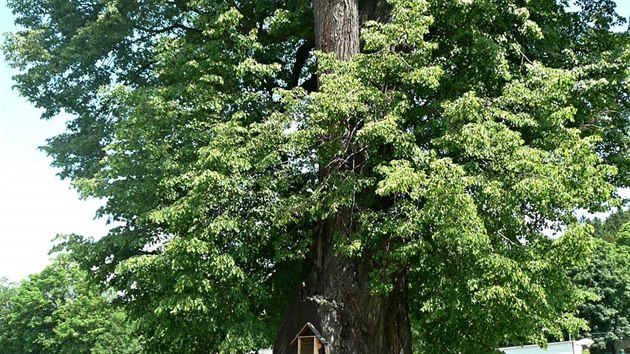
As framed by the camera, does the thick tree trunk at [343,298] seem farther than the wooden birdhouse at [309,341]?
Yes

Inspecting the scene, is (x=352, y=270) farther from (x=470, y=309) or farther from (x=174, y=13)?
(x=174, y=13)

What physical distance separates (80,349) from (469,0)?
92.3ft

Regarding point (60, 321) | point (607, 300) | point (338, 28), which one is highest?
point (338, 28)

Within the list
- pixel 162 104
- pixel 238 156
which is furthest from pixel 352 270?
pixel 162 104

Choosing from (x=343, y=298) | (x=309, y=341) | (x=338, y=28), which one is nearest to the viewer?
(x=309, y=341)

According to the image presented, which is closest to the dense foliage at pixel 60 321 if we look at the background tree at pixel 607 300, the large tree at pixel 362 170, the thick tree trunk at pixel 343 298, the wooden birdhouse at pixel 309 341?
the large tree at pixel 362 170

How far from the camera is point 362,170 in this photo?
8867 mm

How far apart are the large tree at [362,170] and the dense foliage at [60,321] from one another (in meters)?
21.5

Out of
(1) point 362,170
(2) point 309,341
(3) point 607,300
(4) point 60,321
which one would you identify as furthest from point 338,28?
(4) point 60,321

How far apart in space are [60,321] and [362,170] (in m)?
26.8

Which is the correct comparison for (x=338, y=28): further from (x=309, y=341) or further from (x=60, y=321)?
(x=60, y=321)

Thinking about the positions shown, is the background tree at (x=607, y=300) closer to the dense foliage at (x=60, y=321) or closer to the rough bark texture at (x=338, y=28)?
the dense foliage at (x=60, y=321)

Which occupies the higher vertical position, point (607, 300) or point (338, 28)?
point (338, 28)

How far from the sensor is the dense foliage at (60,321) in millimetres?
29812
